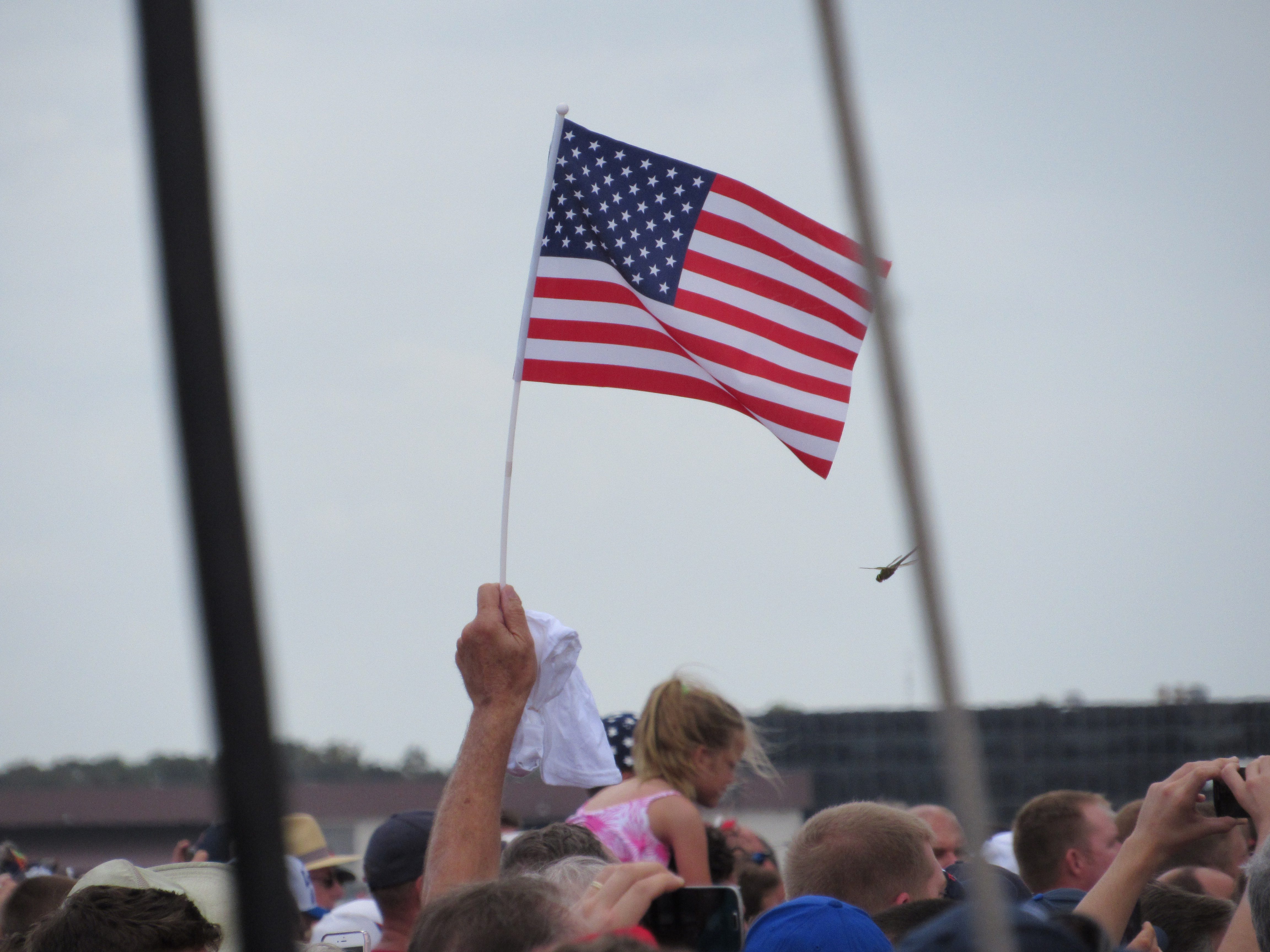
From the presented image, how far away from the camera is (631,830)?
A: 4.07 metres

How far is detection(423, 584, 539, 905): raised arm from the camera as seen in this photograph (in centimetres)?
260

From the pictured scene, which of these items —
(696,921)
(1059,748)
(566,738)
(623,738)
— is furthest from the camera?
(1059,748)

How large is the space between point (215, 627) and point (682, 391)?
12.1 ft

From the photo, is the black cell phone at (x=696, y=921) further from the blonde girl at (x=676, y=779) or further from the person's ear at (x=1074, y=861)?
the person's ear at (x=1074, y=861)

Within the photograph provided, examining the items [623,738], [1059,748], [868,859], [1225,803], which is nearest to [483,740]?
[868,859]

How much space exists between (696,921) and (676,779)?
193 centimetres

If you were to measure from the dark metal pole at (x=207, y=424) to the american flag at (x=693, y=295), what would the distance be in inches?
131

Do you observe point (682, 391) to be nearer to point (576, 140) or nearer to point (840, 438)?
point (840, 438)

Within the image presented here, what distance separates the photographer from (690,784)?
4223 millimetres

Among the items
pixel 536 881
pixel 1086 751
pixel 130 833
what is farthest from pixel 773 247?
pixel 130 833

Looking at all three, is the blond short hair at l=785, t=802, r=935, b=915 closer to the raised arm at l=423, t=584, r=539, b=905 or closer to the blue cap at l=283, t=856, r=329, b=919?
the raised arm at l=423, t=584, r=539, b=905

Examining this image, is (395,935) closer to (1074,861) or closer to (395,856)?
(395,856)

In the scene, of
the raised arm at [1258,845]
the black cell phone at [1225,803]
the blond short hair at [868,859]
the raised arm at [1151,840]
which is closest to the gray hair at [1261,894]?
the raised arm at [1258,845]

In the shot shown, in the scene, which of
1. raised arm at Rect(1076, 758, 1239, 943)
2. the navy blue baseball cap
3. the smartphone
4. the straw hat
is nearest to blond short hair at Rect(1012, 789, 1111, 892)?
raised arm at Rect(1076, 758, 1239, 943)
